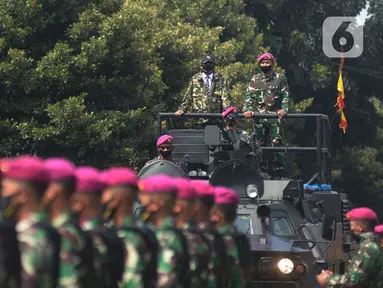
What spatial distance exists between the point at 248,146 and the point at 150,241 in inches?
300

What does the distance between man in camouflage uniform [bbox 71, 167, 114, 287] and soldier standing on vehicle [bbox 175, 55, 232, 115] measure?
8992 millimetres

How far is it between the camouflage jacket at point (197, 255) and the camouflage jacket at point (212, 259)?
0.16 m

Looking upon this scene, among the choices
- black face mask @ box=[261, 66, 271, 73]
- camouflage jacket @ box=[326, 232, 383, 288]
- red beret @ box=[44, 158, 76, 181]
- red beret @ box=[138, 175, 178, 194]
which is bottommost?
camouflage jacket @ box=[326, 232, 383, 288]

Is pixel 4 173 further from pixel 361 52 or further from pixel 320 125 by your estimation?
pixel 361 52

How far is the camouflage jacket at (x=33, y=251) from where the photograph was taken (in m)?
7.13

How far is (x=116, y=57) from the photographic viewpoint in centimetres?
2375

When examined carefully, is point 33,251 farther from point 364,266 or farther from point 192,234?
point 364,266

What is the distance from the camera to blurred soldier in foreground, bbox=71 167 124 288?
786cm

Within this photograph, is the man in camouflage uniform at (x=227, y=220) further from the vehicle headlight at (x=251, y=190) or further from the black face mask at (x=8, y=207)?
the vehicle headlight at (x=251, y=190)

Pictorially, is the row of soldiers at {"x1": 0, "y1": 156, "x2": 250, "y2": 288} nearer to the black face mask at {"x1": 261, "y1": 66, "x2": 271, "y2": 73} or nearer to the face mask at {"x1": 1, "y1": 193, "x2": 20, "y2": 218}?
the face mask at {"x1": 1, "y1": 193, "x2": 20, "y2": 218}

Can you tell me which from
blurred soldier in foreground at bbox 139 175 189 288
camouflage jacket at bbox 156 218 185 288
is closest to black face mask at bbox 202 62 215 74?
blurred soldier in foreground at bbox 139 175 189 288

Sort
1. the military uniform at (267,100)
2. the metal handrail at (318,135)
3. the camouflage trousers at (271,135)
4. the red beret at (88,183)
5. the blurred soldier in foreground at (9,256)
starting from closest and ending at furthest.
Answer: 1. the blurred soldier in foreground at (9,256)
2. the red beret at (88,183)
3. the metal handrail at (318,135)
4. the camouflage trousers at (271,135)
5. the military uniform at (267,100)

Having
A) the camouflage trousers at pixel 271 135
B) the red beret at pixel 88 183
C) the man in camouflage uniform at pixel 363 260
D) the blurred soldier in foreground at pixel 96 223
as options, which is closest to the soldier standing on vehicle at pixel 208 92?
the camouflage trousers at pixel 271 135

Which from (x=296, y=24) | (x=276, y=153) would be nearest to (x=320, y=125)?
(x=276, y=153)
